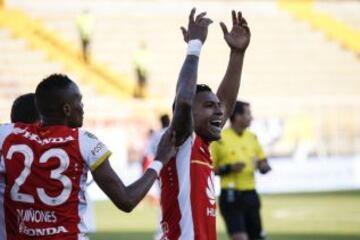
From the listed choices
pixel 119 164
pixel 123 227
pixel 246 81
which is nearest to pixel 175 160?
pixel 123 227

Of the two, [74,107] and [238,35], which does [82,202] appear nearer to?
[74,107]

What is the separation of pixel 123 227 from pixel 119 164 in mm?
8924

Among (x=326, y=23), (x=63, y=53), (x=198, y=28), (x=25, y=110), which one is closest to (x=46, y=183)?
(x=198, y=28)

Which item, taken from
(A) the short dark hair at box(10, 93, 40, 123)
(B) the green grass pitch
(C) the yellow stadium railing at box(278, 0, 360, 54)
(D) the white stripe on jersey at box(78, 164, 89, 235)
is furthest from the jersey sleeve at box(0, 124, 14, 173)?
(C) the yellow stadium railing at box(278, 0, 360, 54)

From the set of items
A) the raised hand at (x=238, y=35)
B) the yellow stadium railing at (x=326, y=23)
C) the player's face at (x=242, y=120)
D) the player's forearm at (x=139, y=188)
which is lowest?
the player's forearm at (x=139, y=188)

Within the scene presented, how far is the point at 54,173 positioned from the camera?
19.5 feet

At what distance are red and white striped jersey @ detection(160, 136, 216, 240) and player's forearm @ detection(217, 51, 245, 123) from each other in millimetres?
923

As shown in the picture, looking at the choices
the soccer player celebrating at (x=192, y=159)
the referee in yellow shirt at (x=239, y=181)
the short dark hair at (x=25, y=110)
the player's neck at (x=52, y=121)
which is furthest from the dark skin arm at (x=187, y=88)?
the referee in yellow shirt at (x=239, y=181)

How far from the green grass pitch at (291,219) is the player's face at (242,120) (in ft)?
13.4

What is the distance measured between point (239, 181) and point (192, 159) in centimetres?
593

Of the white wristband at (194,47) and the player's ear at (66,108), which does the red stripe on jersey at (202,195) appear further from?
the player's ear at (66,108)

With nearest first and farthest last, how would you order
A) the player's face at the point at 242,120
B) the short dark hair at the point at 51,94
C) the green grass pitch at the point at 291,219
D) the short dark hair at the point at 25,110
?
the short dark hair at the point at 51,94 → the short dark hair at the point at 25,110 → the player's face at the point at 242,120 → the green grass pitch at the point at 291,219

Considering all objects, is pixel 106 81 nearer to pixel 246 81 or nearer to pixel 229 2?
pixel 246 81

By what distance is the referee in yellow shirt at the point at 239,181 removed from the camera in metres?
12.4
